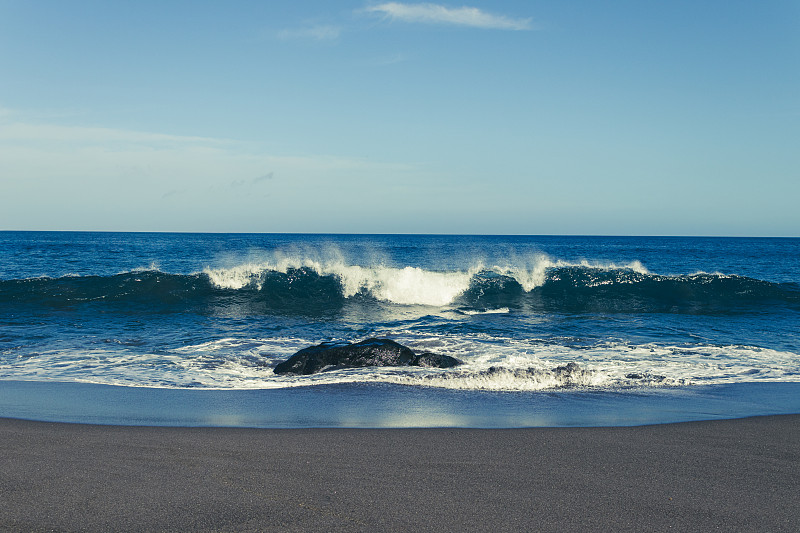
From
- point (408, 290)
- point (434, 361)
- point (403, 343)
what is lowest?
point (403, 343)

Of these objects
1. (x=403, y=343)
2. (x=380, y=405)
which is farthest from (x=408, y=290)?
(x=380, y=405)

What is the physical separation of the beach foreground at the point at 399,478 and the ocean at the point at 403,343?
1.83ft

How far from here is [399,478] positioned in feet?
12.4

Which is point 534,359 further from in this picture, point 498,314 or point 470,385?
point 498,314

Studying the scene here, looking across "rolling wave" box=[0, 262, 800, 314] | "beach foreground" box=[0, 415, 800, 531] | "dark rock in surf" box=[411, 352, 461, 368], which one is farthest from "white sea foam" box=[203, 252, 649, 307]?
"beach foreground" box=[0, 415, 800, 531]

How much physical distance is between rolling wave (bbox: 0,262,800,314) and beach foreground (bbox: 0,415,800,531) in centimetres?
1066

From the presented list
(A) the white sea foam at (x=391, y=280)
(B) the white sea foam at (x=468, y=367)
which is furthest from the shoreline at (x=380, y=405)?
(A) the white sea foam at (x=391, y=280)

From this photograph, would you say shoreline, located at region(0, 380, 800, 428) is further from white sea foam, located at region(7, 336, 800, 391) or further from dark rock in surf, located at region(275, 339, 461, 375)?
dark rock in surf, located at region(275, 339, 461, 375)

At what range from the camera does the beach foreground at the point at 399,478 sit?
10.3 ft

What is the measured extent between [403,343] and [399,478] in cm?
632

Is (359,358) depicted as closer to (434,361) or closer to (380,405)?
(434,361)

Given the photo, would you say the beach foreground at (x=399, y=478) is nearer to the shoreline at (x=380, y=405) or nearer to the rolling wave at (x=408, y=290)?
the shoreline at (x=380, y=405)

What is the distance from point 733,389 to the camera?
6.77 metres

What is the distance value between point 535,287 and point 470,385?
1302 centimetres
